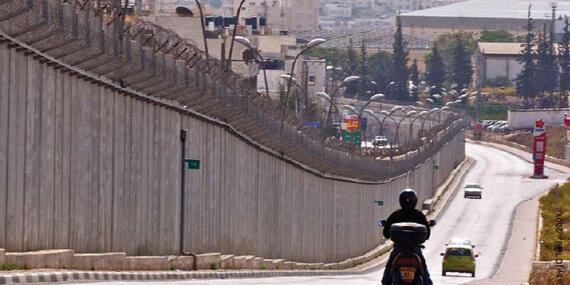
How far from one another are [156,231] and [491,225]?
79607 mm

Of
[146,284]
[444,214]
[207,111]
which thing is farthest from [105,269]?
[444,214]

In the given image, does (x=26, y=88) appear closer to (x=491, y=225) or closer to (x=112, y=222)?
(x=112, y=222)

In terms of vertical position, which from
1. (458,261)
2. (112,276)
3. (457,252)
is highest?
(112,276)

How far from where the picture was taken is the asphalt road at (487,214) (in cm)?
8400

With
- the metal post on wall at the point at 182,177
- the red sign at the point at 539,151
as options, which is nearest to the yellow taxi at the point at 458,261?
the metal post on wall at the point at 182,177

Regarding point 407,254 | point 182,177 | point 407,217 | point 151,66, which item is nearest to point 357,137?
point 182,177

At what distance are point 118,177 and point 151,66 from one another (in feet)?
9.53

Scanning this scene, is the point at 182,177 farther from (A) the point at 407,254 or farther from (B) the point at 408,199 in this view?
(A) the point at 407,254

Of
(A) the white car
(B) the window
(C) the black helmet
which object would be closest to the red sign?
(A) the white car

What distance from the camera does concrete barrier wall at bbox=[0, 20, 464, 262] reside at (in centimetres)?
2947

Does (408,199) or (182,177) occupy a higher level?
(408,199)

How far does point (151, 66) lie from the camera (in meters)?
37.2

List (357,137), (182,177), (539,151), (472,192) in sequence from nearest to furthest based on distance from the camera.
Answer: (182,177), (357,137), (472,192), (539,151)

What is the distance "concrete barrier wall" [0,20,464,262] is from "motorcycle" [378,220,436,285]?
9.21 meters
